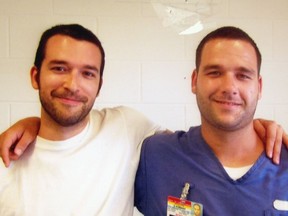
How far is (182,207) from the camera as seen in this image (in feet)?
3.49

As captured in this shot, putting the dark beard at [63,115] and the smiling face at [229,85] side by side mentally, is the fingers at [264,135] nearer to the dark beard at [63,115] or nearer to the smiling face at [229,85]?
the smiling face at [229,85]

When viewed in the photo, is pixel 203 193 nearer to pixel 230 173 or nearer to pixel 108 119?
pixel 230 173

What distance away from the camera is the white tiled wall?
1.56m

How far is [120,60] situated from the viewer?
159cm

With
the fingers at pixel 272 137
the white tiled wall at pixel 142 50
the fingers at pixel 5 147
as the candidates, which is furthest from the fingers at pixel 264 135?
the fingers at pixel 5 147

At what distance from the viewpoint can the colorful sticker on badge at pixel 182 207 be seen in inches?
41.1

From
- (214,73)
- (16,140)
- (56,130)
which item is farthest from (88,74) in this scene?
(214,73)

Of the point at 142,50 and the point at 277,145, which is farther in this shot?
the point at 142,50

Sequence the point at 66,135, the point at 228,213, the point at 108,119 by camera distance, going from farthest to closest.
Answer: the point at 108,119 < the point at 66,135 < the point at 228,213

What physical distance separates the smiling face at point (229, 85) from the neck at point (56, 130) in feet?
1.61

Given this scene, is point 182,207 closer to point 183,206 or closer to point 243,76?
point 183,206

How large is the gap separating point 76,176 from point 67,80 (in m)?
0.35

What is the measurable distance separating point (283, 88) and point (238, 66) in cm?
72

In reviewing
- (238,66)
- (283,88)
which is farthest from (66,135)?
(283,88)
